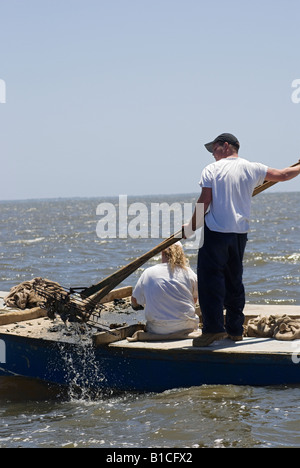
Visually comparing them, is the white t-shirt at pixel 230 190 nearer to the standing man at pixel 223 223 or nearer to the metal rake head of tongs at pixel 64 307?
the standing man at pixel 223 223

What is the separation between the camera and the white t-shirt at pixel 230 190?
7242 mm

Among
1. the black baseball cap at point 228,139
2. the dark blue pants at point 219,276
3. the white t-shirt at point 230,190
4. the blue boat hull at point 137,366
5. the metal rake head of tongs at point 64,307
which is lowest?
the blue boat hull at point 137,366

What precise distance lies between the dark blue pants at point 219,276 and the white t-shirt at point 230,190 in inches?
4.3

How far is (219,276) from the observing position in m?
7.29

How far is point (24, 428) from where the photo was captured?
715cm

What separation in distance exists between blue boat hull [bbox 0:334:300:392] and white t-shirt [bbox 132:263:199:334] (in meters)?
0.46

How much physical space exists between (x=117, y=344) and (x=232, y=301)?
1257mm

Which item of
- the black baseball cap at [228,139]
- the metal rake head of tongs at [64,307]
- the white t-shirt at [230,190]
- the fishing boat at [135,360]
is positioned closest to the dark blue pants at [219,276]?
the white t-shirt at [230,190]

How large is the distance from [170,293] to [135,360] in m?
0.77

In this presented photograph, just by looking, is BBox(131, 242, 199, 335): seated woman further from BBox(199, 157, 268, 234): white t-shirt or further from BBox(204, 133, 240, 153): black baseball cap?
BBox(204, 133, 240, 153): black baseball cap

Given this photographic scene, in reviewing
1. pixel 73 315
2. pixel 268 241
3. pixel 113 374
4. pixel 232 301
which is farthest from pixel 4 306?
pixel 268 241

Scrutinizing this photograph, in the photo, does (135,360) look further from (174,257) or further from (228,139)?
(228,139)
